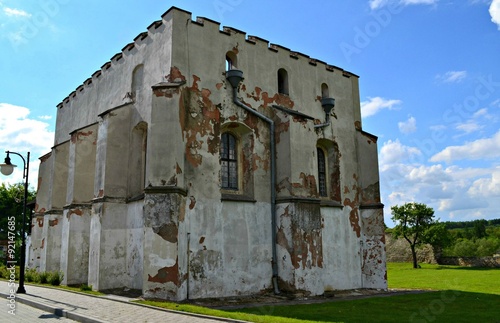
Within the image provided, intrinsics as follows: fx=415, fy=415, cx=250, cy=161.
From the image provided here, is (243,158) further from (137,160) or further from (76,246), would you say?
(76,246)

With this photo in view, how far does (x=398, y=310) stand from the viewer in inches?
496

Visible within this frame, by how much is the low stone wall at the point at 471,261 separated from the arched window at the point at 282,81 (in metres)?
33.0

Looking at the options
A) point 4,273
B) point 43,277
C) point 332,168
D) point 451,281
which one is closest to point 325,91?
point 332,168

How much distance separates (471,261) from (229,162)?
35.5 m

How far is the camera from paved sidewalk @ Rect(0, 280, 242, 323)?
31.2 ft

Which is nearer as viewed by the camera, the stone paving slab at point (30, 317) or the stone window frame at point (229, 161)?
the stone paving slab at point (30, 317)

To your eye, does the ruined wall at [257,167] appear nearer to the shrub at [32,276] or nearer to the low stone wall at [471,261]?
the shrub at [32,276]

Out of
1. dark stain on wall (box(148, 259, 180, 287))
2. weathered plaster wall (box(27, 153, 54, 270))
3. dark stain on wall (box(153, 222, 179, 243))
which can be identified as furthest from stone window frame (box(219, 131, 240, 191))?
weathered plaster wall (box(27, 153, 54, 270))

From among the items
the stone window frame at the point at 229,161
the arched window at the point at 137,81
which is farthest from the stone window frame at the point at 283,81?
the arched window at the point at 137,81

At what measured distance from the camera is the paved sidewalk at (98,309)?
952 cm

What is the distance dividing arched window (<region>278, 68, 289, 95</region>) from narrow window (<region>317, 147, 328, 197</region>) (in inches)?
132

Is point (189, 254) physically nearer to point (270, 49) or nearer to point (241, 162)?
point (241, 162)

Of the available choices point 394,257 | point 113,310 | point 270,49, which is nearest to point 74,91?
point 270,49

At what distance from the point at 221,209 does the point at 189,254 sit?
203 centimetres
